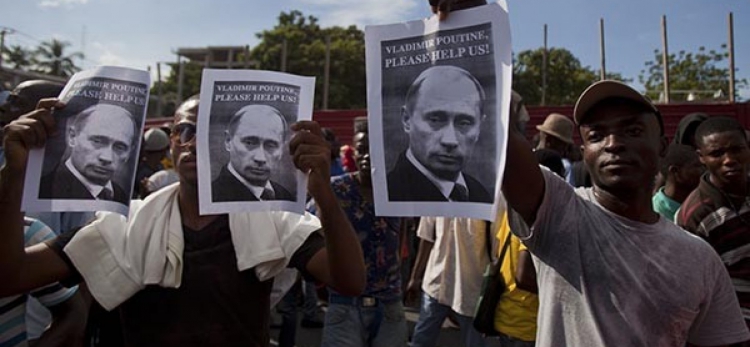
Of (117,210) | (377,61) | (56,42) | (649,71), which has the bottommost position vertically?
(117,210)

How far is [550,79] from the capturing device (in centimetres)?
3170

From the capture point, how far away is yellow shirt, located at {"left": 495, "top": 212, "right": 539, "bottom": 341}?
9.72 feet

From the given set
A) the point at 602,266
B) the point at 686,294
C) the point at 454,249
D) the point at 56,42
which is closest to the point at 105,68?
the point at 602,266

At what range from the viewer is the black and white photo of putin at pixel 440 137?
1479 millimetres

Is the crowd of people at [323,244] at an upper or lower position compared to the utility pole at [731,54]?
lower

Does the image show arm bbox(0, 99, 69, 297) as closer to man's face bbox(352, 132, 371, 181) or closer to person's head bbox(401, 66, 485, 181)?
person's head bbox(401, 66, 485, 181)

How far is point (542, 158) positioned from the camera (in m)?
3.82

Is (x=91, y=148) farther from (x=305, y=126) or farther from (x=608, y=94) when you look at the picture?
(x=608, y=94)

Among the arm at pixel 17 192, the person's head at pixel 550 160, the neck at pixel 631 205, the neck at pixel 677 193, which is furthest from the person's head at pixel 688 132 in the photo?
the arm at pixel 17 192

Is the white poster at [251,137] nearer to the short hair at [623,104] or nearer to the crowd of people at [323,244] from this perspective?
the crowd of people at [323,244]

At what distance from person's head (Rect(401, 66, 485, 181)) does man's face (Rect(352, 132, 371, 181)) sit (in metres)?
1.91

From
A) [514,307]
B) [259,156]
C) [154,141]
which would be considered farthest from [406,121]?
[154,141]

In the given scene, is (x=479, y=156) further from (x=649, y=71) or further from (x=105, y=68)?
(x=649, y=71)

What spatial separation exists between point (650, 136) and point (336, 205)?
903 millimetres
